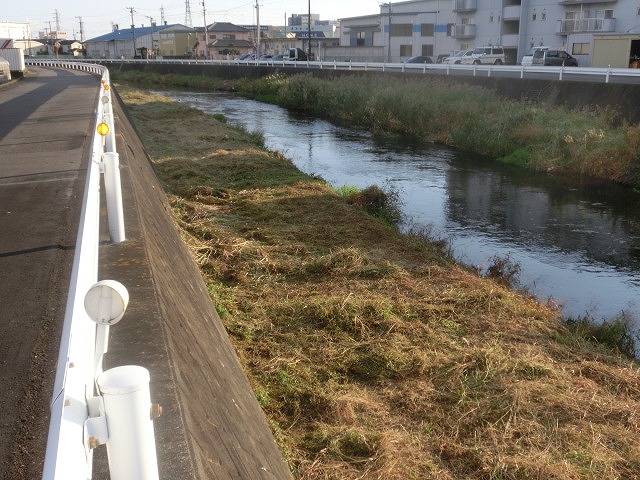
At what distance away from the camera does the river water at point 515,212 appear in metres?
11.2

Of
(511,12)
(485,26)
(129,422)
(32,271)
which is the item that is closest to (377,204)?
(32,271)

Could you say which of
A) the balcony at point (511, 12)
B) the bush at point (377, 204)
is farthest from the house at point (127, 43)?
the bush at point (377, 204)

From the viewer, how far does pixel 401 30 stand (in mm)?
70500

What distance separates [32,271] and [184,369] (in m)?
2.70

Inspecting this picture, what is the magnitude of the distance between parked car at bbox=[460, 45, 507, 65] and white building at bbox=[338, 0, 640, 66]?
3.29 m

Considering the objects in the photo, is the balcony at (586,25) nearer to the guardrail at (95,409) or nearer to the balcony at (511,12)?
the balcony at (511,12)

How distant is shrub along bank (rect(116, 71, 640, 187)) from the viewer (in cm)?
2025

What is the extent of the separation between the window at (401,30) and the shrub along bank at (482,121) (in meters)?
31.5

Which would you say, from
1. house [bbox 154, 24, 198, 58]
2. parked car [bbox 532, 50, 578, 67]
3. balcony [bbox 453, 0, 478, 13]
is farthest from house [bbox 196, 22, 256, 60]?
parked car [bbox 532, 50, 578, 67]

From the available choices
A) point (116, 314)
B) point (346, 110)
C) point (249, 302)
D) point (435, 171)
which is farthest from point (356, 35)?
point (116, 314)

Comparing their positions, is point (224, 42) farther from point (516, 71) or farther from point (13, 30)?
point (516, 71)

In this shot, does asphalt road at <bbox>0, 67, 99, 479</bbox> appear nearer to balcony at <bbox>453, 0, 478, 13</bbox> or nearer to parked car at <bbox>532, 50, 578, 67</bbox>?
parked car at <bbox>532, 50, 578, 67</bbox>

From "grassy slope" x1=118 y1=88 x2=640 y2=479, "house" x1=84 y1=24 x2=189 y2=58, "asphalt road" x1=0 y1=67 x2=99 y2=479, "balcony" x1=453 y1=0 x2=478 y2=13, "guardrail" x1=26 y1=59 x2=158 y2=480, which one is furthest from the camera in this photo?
"house" x1=84 y1=24 x2=189 y2=58

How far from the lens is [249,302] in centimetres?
833
